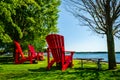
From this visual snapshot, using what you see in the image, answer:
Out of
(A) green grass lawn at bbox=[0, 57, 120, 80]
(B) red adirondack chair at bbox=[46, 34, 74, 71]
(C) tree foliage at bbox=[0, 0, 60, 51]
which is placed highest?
(C) tree foliage at bbox=[0, 0, 60, 51]

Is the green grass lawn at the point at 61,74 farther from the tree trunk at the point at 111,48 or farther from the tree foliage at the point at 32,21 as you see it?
the tree foliage at the point at 32,21

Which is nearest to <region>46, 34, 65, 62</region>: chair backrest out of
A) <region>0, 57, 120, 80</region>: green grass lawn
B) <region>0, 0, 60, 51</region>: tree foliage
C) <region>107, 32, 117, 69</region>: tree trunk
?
<region>0, 57, 120, 80</region>: green grass lawn

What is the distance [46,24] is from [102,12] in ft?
48.0

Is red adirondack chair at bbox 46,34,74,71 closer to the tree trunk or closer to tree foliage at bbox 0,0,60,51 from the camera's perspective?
the tree trunk

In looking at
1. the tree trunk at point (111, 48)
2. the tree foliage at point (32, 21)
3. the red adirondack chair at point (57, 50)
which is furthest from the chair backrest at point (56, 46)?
the tree foliage at point (32, 21)

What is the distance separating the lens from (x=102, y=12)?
619 inches

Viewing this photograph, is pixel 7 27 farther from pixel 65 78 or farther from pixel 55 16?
pixel 65 78

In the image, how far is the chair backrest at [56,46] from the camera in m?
15.2

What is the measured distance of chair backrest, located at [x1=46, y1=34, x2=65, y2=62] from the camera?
15159 millimetres

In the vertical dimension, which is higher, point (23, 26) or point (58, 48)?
point (23, 26)

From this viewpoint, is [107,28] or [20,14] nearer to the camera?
[107,28]

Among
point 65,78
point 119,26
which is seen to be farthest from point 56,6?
point 65,78

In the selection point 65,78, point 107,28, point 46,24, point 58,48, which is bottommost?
point 65,78

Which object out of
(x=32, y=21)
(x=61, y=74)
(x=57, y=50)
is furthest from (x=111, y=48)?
(x=32, y=21)
